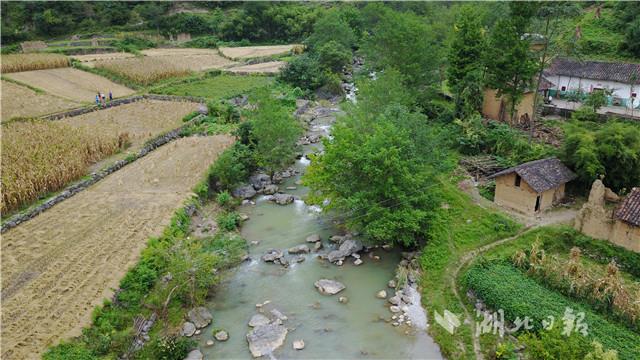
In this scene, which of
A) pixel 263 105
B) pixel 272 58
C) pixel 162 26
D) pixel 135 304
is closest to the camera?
pixel 135 304

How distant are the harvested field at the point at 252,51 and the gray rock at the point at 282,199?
1814 inches

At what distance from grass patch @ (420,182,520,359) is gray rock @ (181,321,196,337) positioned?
1009cm

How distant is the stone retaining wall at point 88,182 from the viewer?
26984 millimetres

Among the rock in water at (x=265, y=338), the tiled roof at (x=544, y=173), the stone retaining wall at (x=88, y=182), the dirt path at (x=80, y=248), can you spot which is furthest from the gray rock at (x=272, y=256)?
the stone retaining wall at (x=88, y=182)

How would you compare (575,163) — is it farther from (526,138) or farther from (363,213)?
(363,213)

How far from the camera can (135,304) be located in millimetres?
21250

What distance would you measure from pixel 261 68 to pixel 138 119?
25140 mm

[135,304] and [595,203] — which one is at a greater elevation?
[595,203]

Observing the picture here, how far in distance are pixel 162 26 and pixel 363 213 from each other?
252 feet

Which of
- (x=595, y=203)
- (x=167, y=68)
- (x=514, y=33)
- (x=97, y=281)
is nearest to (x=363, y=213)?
(x=595, y=203)

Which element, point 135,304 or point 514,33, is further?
point 514,33

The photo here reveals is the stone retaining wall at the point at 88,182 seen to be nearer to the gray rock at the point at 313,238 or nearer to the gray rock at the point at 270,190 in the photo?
the gray rock at the point at 270,190

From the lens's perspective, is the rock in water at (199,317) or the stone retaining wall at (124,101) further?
the stone retaining wall at (124,101)

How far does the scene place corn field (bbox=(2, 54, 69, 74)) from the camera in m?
57.2
